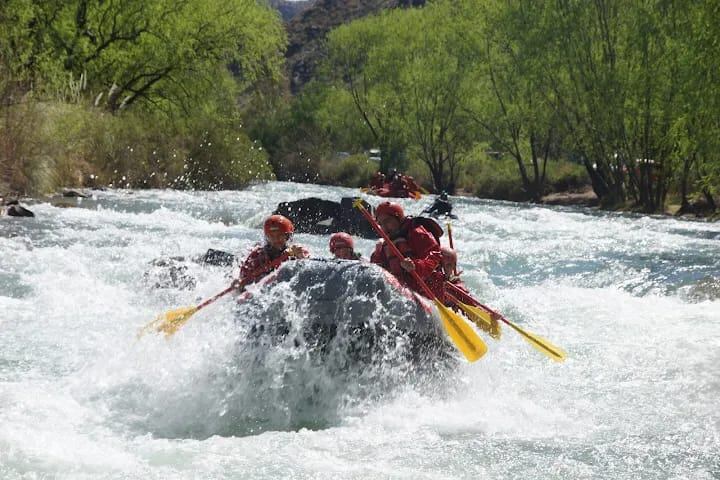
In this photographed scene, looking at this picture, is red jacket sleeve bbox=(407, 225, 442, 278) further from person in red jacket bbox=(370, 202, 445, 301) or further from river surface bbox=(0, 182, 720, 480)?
river surface bbox=(0, 182, 720, 480)

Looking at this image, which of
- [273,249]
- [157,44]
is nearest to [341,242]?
[273,249]

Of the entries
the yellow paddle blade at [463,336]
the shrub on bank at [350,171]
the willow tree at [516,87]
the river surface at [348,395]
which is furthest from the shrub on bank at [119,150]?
the yellow paddle blade at [463,336]

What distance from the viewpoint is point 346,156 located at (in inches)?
1588

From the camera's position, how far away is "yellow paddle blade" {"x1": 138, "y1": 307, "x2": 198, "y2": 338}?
6293mm

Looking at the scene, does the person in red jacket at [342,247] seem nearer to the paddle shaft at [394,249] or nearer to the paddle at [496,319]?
the paddle shaft at [394,249]

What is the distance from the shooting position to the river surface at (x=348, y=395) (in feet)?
14.7

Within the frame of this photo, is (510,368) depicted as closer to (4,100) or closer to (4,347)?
(4,347)

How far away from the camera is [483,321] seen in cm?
689

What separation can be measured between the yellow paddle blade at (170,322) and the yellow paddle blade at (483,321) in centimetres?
217

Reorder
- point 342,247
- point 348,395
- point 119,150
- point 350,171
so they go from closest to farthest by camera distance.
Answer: point 348,395, point 342,247, point 119,150, point 350,171

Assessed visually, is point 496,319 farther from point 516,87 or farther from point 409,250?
point 516,87

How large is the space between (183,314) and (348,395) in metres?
1.66

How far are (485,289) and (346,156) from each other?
99.0 ft

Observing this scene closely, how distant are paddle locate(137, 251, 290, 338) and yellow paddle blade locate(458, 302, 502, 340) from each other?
5.02 feet
